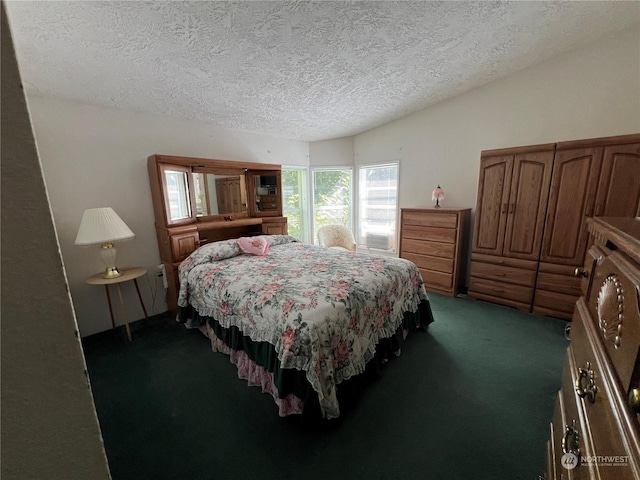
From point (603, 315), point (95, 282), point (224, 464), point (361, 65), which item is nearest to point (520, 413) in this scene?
point (603, 315)

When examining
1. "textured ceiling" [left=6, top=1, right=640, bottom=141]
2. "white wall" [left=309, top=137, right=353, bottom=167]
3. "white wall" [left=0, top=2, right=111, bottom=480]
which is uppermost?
"textured ceiling" [left=6, top=1, right=640, bottom=141]

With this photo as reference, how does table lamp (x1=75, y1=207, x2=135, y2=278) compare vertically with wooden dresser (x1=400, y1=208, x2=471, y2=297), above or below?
above

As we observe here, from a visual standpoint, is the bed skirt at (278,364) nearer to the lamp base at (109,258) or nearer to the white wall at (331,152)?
the lamp base at (109,258)

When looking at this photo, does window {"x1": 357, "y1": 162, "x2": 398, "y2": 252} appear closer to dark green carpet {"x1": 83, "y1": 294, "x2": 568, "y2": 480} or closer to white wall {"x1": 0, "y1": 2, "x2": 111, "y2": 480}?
dark green carpet {"x1": 83, "y1": 294, "x2": 568, "y2": 480}

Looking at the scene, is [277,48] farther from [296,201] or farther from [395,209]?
[395,209]

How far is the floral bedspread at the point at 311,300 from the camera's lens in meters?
1.55

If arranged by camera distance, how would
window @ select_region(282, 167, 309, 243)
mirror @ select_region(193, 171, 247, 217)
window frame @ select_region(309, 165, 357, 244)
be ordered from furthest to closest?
window frame @ select_region(309, 165, 357, 244), window @ select_region(282, 167, 309, 243), mirror @ select_region(193, 171, 247, 217)

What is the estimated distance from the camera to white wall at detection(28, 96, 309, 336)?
7.66 ft

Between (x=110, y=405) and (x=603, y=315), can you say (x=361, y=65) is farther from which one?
(x=110, y=405)

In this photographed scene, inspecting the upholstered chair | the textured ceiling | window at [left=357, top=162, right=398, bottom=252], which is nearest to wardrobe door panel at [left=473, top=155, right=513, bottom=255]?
the textured ceiling

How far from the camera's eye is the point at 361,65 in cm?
237

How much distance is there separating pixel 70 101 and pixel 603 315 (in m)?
3.68

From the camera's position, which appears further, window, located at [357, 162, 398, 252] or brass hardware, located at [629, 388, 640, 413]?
window, located at [357, 162, 398, 252]

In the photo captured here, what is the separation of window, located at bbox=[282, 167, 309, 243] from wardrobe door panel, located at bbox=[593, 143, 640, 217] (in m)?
3.62
